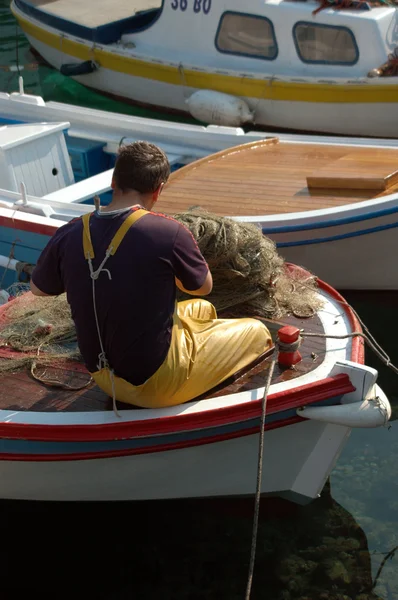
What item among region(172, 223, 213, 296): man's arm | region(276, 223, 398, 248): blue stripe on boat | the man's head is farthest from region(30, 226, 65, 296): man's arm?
region(276, 223, 398, 248): blue stripe on boat

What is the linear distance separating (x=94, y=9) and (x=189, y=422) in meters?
11.2

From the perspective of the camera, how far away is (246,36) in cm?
1162

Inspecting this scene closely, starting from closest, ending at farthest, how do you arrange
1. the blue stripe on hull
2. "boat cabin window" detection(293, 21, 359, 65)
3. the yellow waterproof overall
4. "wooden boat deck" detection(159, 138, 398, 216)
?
the yellow waterproof overall
the blue stripe on hull
"wooden boat deck" detection(159, 138, 398, 216)
"boat cabin window" detection(293, 21, 359, 65)

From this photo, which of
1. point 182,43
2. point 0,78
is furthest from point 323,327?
point 0,78

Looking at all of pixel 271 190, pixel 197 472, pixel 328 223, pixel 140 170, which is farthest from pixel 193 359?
pixel 271 190

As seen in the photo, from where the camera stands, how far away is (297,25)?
11.0m

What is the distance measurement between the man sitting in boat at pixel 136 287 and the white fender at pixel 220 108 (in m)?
7.71

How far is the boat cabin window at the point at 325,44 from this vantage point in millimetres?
10922

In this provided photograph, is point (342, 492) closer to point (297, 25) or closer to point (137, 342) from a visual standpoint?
point (137, 342)

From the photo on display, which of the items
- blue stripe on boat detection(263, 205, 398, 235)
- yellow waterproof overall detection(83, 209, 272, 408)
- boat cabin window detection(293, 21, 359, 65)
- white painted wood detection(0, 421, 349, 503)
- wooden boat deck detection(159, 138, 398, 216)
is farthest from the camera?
boat cabin window detection(293, 21, 359, 65)

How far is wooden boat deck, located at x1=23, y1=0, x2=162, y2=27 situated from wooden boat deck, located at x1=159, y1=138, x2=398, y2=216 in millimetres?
6355

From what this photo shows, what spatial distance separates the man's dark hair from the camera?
3.88 meters

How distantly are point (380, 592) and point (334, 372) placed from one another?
1.56 metres

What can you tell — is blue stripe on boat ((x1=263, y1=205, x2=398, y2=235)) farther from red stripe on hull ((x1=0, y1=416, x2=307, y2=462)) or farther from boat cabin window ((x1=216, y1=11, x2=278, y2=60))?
boat cabin window ((x1=216, y1=11, x2=278, y2=60))
